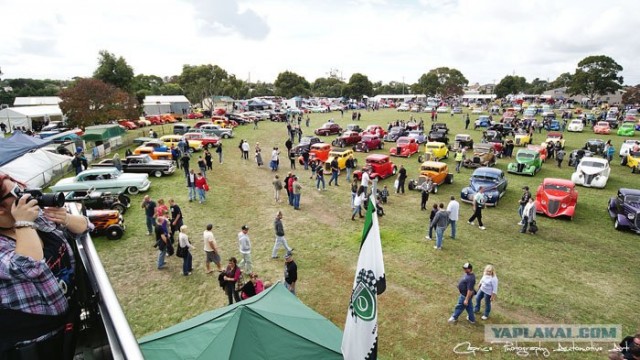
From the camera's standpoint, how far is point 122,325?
1.76 m

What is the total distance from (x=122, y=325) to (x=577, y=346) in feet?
31.7

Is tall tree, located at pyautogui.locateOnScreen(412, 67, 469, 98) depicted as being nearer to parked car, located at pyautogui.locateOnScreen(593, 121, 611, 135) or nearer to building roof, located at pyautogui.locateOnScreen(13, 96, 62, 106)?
parked car, located at pyautogui.locateOnScreen(593, 121, 611, 135)

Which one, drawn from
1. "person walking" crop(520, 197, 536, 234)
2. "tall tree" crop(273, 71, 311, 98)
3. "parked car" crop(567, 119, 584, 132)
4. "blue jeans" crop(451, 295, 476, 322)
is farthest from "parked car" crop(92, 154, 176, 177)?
"tall tree" crop(273, 71, 311, 98)

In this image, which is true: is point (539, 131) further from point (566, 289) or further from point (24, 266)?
point (24, 266)

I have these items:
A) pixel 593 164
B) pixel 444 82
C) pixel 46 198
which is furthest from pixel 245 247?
pixel 444 82

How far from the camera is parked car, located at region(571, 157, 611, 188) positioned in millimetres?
19109

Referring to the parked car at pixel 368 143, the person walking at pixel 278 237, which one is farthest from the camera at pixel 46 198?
the parked car at pixel 368 143

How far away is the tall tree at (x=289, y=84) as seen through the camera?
274ft

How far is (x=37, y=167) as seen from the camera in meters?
18.9

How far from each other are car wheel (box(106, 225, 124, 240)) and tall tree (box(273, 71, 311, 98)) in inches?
2938

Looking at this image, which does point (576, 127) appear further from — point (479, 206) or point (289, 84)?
point (289, 84)

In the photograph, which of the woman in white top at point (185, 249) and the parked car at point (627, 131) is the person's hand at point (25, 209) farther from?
the parked car at point (627, 131)

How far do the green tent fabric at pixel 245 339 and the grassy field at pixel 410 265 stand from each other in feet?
9.28

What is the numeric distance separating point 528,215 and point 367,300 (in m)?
11.5
